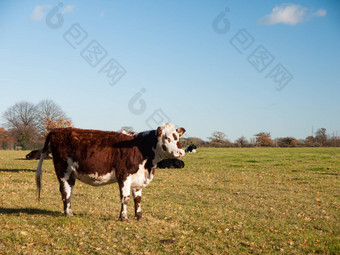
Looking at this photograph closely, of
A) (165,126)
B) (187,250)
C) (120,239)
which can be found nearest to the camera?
(187,250)

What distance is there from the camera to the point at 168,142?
27.6 ft

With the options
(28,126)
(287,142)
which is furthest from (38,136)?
(287,142)

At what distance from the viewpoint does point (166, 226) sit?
845cm

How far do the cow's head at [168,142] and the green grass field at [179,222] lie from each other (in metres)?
1.86

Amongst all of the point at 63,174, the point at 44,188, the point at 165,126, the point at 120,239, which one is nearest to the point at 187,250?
the point at 120,239

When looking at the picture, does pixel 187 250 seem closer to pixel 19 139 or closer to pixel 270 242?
pixel 270 242

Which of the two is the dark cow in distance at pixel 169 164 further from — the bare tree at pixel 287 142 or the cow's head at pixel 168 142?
the bare tree at pixel 287 142

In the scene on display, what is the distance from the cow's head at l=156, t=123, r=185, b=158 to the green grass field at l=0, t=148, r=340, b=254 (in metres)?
1.86

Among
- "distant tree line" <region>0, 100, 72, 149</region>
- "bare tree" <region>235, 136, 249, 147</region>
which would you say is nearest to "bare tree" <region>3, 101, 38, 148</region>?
"distant tree line" <region>0, 100, 72, 149</region>

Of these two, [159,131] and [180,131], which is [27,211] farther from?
[180,131]

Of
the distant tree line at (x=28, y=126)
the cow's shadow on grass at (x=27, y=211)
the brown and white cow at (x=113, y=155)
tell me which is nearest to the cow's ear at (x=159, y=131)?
the brown and white cow at (x=113, y=155)

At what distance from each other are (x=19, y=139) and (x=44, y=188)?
68.1 metres

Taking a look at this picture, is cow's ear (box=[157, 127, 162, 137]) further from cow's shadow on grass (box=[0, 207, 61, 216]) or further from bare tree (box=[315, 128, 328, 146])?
bare tree (box=[315, 128, 328, 146])

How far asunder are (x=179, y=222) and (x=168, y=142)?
2.30 m
